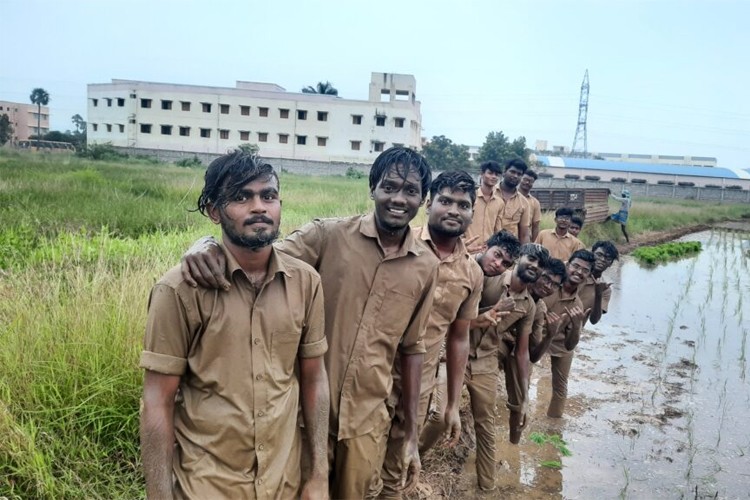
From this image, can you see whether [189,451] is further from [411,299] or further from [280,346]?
[411,299]

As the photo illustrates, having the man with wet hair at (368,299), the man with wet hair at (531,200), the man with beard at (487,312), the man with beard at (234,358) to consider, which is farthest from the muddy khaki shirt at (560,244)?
the man with beard at (234,358)

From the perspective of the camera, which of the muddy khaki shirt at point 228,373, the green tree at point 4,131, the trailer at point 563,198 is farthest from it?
the green tree at point 4,131

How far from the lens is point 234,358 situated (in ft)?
5.65

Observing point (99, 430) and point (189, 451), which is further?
point (99, 430)

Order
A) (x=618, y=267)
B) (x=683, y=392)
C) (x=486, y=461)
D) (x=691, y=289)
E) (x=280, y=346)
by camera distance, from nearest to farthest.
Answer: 1. (x=280, y=346)
2. (x=486, y=461)
3. (x=683, y=392)
4. (x=691, y=289)
5. (x=618, y=267)

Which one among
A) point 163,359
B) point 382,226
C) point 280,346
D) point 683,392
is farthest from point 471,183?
point 683,392

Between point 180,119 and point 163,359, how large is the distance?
136ft

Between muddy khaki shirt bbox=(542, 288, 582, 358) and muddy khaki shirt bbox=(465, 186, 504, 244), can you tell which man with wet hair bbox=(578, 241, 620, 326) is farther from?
muddy khaki shirt bbox=(465, 186, 504, 244)

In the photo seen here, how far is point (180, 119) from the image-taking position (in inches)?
1565

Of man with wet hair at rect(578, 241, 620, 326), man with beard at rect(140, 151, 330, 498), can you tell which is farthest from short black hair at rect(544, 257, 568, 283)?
man with beard at rect(140, 151, 330, 498)

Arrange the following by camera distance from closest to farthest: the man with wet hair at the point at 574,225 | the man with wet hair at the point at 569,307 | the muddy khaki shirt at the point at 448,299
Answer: the muddy khaki shirt at the point at 448,299 → the man with wet hair at the point at 569,307 → the man with wet hair at the point at 574,225

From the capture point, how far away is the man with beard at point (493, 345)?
3775 mm

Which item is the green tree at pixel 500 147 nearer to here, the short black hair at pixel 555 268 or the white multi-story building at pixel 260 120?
the white multi-story building at pixel 260 120

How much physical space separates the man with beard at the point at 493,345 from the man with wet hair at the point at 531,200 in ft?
9.25
